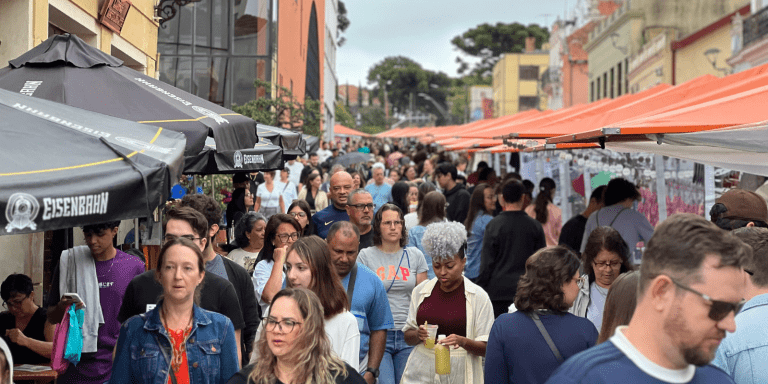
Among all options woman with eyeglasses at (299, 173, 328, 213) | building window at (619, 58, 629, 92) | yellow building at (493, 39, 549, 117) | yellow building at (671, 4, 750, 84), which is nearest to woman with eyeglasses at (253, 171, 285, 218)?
woman with eyeglasses at (299, 173, 328, 213)

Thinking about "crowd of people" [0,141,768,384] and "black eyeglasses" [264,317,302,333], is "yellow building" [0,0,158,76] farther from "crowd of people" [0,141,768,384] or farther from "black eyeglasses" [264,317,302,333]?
"black eyeglasses" [264,317,302,333]

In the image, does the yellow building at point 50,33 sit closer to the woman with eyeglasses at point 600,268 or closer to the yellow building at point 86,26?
the yellow building at point 86,26

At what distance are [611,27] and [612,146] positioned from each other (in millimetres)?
39460

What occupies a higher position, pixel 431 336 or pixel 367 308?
pixel 367 308

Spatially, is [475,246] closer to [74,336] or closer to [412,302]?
[412,302]

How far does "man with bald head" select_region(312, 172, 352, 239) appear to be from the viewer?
8.83 metres

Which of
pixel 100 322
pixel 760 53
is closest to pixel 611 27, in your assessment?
pixel 760 53

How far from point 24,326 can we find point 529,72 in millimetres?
90474

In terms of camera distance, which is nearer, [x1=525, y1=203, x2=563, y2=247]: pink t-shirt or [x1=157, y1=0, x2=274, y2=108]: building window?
[x1=525, y1=203, x2=563, y2=247]: pink t-shirt

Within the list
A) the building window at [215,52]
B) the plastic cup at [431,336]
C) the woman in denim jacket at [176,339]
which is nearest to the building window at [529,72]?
the building window at [215,52]

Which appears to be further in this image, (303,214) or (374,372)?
(303,214)

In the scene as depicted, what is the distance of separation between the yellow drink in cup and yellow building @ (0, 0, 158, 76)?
16.0 feet

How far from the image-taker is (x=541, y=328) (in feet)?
13.6

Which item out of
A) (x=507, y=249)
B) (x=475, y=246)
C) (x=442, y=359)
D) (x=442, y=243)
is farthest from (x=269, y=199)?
(x=442, y=359)
